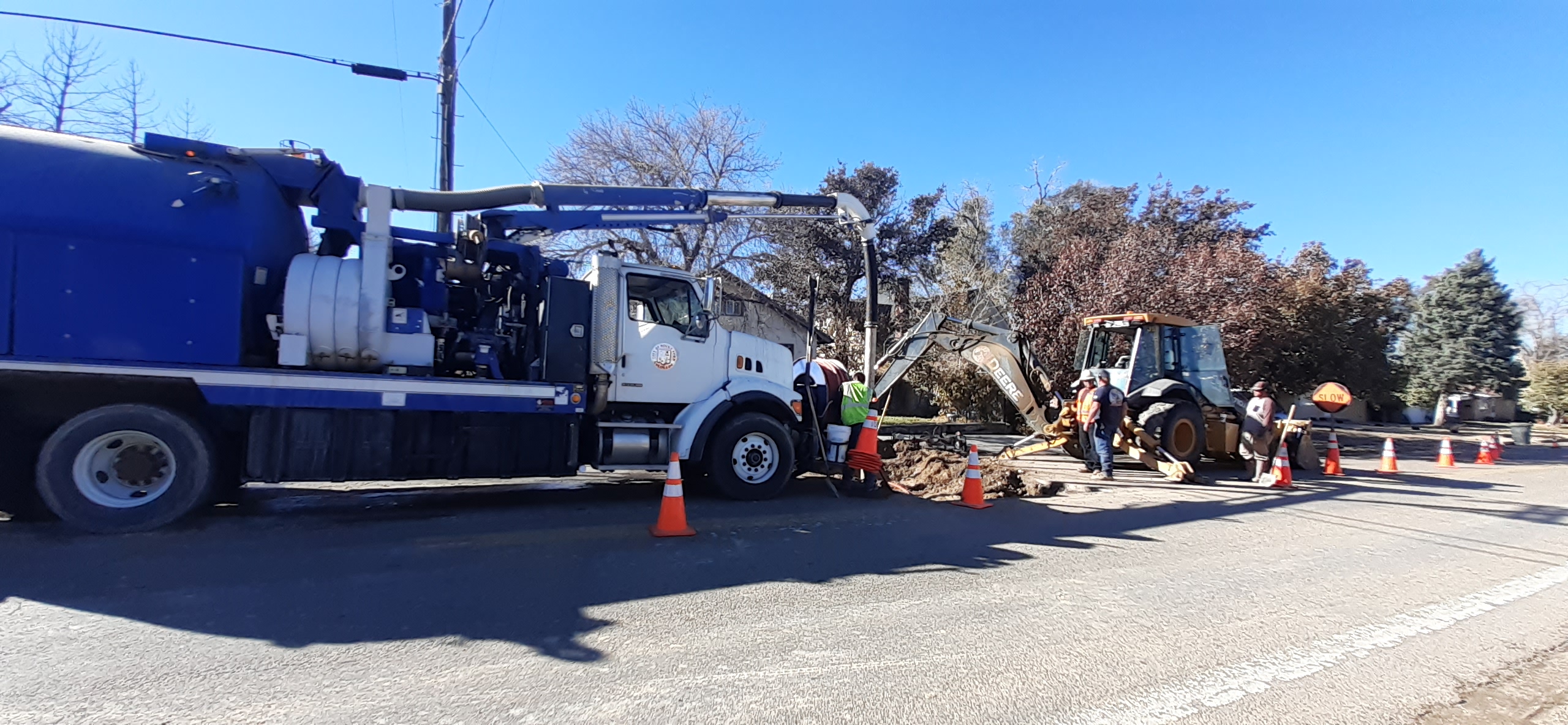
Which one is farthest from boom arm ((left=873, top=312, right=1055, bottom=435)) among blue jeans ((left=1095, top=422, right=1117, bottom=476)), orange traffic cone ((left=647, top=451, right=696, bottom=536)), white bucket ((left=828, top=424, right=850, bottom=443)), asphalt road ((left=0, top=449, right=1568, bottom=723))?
orange traffic cone ((left=647, top=451, right=696, bottom=536))

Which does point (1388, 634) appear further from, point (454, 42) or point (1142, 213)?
point (1142, 213)

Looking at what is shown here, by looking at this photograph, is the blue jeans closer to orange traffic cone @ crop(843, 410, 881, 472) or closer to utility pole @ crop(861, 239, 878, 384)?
utility pole @ crop(861, 239, 878, 384)

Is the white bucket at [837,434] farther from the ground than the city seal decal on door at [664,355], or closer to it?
closer to it

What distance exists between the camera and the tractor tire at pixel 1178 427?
38.7 feet

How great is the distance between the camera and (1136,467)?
12.6 meters

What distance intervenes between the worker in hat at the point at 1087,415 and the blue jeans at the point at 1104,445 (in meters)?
0.11

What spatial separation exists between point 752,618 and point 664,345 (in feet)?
14.0

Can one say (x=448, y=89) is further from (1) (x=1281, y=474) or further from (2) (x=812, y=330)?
(1) (x=1281, y=474)

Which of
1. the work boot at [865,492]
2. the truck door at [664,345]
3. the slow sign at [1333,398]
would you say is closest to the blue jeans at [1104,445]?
the work boot at [865,492]

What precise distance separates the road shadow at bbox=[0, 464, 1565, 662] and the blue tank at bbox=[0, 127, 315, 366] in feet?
5.13

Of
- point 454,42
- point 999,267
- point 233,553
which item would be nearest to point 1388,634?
point 233,553

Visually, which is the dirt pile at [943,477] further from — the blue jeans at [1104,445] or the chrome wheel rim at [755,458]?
the chrome wheel rim at [755,458]

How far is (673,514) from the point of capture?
6473 millimetres

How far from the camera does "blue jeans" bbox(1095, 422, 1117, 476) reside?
10.9m
